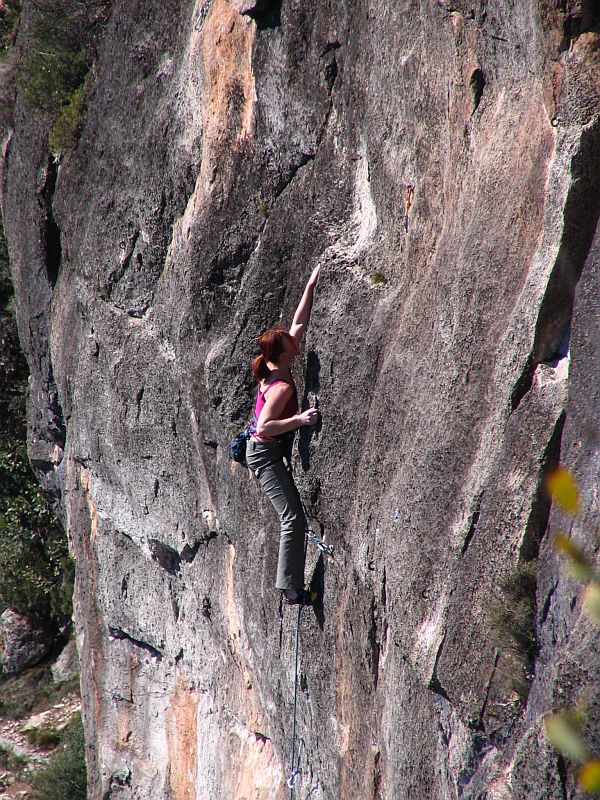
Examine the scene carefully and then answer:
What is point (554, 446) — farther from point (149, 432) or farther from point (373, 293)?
point (149, 432)

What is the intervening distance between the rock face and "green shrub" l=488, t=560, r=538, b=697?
0.20ft

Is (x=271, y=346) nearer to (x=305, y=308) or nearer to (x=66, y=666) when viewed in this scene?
(x=305, y=308)

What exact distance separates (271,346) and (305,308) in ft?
1.26

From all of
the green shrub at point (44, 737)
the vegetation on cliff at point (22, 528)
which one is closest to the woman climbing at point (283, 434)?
the green shrub at point (44, 737)

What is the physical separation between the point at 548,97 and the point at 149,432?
5.73 m

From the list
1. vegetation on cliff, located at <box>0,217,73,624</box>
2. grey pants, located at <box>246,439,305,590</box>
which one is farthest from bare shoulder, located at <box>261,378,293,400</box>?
vegetation on cliff, located at <box>0,217,73,624</box>

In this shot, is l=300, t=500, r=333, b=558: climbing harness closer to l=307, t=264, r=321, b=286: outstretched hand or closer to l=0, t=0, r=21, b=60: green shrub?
l=307, t=264, r=321, b=286: outstretched hand

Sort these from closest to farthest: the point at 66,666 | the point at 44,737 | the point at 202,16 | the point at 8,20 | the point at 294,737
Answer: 1. the point at 294,737
2. the point at 202,16
3. the point at 8,20
4. the point at 44,737
5. the point at 66,666

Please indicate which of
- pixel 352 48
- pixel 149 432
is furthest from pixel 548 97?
pixel 149 432

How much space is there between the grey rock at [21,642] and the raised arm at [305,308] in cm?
1255

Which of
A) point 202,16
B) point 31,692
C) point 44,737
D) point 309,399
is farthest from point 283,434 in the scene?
point 31,692

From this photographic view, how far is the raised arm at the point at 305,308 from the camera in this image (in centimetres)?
608

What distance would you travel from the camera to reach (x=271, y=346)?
19.7ft

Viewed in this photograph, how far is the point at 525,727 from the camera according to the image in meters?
4.23
